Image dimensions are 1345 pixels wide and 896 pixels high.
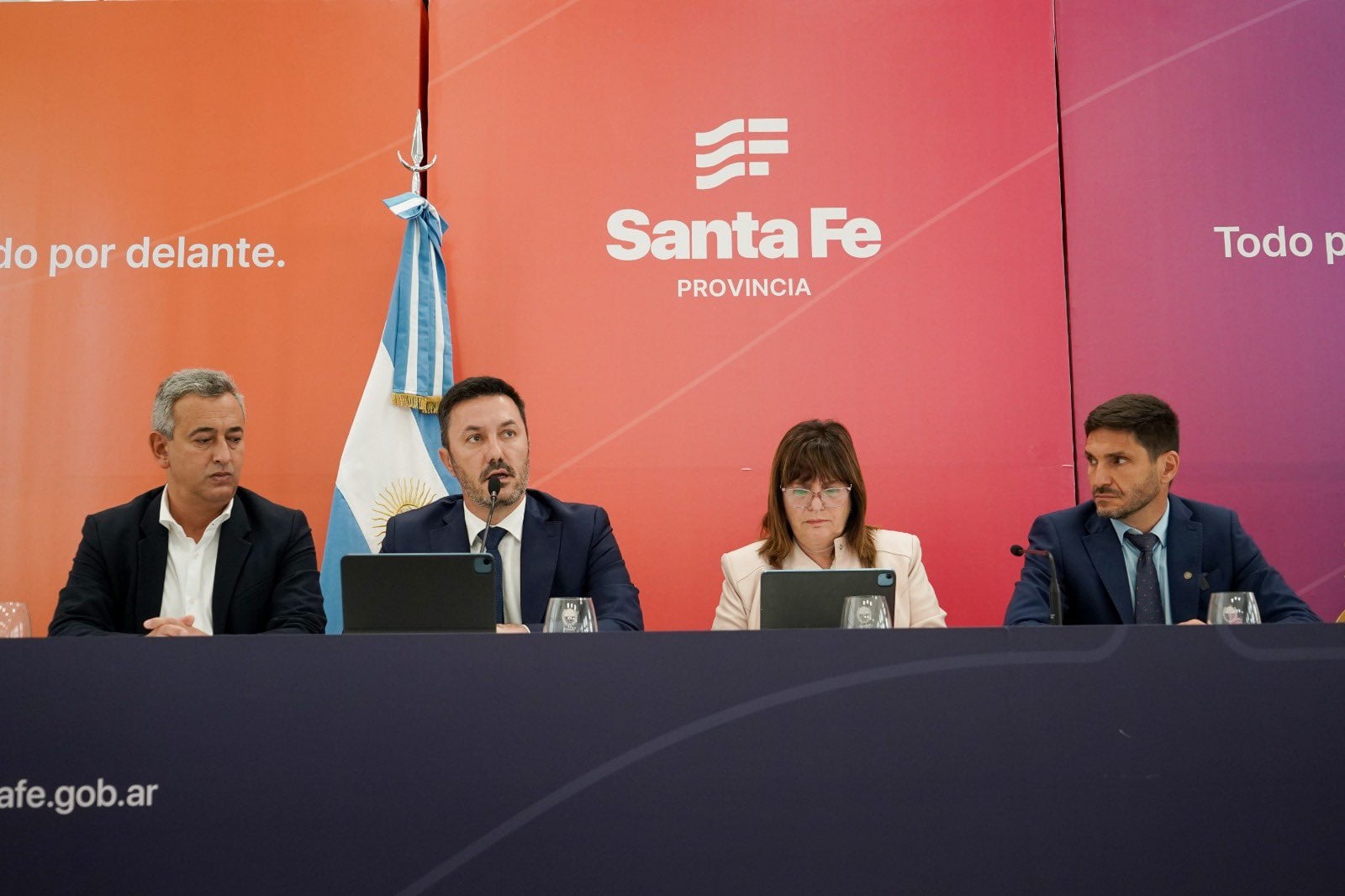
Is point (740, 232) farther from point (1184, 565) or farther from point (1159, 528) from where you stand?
point (1184, 565)

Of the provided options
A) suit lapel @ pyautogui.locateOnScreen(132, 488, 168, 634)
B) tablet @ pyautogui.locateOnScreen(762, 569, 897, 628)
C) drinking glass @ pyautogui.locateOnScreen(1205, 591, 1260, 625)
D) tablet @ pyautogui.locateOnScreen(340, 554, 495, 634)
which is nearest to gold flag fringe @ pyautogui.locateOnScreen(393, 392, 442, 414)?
suit lapel @ pyautogui.locateOnScreen(132, 488, 168, 634)

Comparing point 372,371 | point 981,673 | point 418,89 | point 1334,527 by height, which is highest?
point 418,89

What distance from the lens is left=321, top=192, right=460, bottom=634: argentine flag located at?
3.62m

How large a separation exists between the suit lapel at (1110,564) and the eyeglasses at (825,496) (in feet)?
2.07

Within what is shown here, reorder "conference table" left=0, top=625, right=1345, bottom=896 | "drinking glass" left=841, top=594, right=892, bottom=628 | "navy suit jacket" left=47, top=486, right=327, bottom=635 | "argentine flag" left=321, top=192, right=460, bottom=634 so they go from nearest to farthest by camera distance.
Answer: "conference table" left=0, top=625, right=1345, bottom=896
"drinking glass" left=841, top=594, right=892, bottom=628
"navy suit jacket" left=47, top=486, right=327, bottom=635
"argentine flag" left=321, top=192, right=460, bottom=634

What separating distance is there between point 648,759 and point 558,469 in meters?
2.11

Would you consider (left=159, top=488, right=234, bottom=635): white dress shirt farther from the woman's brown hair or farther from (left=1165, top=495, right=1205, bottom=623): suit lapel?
(left=1165, top=495, right=1205, bottom=623): suit lapel

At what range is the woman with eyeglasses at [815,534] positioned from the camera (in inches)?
124

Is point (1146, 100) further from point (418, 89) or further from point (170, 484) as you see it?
point (170, 484)

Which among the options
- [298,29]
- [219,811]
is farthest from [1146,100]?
[219,811]

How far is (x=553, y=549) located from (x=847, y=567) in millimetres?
781

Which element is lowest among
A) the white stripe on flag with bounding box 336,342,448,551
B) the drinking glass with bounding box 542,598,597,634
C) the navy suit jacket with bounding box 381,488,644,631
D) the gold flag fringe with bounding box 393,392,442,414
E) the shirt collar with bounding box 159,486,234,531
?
the drinking glass with bounding box 542,598,597,634

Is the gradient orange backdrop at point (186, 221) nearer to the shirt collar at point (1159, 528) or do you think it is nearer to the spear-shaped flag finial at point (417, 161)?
the spear-shaped flag finial at point (417, 161)

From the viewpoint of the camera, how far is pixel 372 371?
3.69 m
